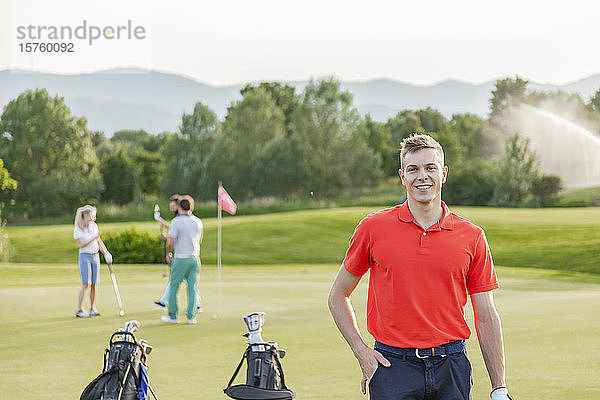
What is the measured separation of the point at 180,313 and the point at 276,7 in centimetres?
3616

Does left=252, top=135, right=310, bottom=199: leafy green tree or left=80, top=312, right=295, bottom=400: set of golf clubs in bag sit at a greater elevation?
left=252, top=135, right=310, bottom=199: leafy green tree

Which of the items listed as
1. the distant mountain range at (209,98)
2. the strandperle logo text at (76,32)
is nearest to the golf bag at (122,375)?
the distant mountain range at (209,98)

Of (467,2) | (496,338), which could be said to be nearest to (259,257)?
(467,2)

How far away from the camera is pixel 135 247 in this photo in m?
31.2

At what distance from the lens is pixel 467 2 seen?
47.5 metres

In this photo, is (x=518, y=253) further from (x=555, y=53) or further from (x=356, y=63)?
(x=356, y=63)

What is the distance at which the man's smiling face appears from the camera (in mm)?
3680

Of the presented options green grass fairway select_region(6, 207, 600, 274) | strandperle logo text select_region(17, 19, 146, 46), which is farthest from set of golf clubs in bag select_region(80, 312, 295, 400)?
strandperle logo text select_region(17, 19, 146, 46)

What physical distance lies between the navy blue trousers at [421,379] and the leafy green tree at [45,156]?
31.0 m

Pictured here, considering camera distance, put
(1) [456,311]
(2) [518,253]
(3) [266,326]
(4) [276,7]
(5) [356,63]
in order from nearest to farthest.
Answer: (1) [456,311] < (3) [266,326] < (2) [518,253] < (4) [276,7] < (5) [356,63]

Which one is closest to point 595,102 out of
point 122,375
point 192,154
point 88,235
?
point 192,154

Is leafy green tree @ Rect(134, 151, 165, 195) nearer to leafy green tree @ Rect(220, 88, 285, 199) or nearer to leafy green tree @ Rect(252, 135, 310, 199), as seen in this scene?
leafy green tree @ Rect(220, 88, 285, 199)

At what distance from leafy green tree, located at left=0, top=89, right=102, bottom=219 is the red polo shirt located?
3102 cm

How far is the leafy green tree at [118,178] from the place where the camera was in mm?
37250
